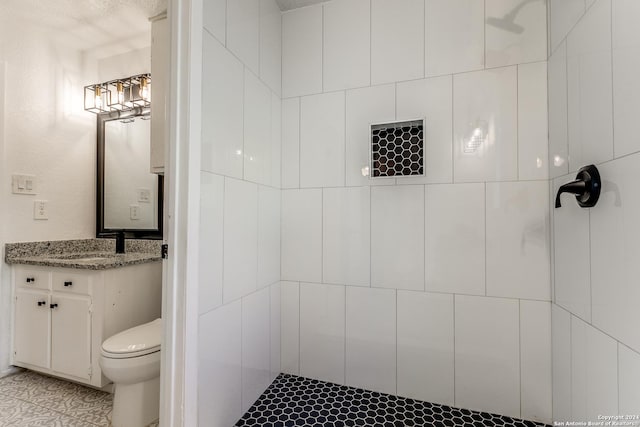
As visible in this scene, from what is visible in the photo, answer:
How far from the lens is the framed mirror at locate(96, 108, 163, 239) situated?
243 cm

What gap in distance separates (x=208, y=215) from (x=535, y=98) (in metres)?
1.61

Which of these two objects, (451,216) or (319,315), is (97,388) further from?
(451,216)

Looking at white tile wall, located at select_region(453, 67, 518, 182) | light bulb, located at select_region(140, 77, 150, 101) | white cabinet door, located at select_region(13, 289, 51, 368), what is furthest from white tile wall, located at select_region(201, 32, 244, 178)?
white cabinet door, located at select_region(13, 289, 51, 368)

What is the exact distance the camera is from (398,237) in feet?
5.38

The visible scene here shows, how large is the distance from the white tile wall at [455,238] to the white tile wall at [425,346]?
0.10m

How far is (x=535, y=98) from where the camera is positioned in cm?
144

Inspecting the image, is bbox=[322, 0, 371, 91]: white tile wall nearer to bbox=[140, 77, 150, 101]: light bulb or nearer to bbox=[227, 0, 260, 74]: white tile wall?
bbox=[227, 0, 260, 74]: white tile wall

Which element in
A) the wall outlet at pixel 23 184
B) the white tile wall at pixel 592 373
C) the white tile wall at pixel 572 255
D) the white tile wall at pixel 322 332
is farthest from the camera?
the wall outlet at pixel 23 184

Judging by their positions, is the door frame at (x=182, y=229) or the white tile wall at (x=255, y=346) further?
the white tile wall at (x=255, y=346)

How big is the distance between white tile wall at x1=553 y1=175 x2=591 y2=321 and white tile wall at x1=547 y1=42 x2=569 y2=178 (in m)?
0.07

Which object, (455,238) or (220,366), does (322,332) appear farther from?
(455,238)

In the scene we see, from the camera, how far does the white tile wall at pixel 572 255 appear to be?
110 centimetres

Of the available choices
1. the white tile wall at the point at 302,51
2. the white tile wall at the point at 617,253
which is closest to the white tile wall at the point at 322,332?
the white tile wall at the point at 617,253

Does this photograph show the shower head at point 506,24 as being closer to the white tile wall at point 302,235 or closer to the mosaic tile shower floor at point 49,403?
the white tile wall at point 302,235
